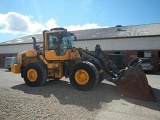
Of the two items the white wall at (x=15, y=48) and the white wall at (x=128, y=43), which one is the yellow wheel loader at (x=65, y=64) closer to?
the white wall at (x=128, y=43)

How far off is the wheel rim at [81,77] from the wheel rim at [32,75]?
2.65 m

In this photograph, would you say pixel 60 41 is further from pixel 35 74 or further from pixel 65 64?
pixel 35 74

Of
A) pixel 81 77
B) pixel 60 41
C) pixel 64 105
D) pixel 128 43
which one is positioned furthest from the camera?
pixel 128 43

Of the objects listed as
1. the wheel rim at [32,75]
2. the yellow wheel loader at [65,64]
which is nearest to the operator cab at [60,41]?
the yellow wheel loader at [65,64]

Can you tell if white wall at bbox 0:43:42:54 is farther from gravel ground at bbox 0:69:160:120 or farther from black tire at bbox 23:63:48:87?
gravel ground at bbox 0:69:160:120

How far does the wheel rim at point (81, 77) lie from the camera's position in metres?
9.79

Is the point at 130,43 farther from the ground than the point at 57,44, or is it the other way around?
the point at 130,43

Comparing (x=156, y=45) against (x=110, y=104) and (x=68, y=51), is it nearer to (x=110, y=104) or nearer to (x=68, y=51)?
(x=68, y=51)

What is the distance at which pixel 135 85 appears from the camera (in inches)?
348

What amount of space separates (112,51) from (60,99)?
2146 cm

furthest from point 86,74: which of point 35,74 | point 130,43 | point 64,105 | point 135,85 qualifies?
point 130,43

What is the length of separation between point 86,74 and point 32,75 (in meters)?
3.49

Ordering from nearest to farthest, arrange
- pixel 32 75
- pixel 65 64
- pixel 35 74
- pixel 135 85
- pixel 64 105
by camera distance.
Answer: pixel 64 105 → pixel 135 85 → pixel 65 64 → pixel 35 74 → pixel 32 75

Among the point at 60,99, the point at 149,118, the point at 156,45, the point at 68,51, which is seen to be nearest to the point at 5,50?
the point at 156,45
